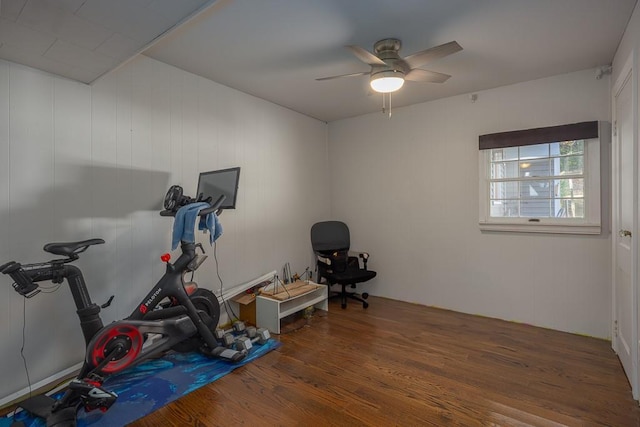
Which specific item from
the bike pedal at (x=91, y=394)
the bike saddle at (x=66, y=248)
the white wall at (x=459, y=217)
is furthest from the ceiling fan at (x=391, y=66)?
the bike pedal at (x=91, y=394)

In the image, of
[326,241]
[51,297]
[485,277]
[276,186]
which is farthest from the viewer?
[326,241]

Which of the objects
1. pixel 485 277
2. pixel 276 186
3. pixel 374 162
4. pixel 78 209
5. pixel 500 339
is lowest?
pixel 500 339

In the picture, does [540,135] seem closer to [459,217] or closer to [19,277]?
[459,217]

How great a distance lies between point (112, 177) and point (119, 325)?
46.5 inches

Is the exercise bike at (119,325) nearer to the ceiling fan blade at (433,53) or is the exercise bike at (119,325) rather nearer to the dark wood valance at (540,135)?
the ceiling fan blade at (433,53)

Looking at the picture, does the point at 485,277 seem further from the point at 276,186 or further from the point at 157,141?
the point at 157,141

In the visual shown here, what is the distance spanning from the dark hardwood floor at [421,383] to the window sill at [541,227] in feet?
3.39

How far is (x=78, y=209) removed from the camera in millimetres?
2318

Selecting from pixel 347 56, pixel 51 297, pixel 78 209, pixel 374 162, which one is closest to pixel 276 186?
pixel 374 162

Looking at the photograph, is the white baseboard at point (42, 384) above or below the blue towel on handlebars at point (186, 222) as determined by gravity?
below

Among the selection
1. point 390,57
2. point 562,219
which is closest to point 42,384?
point 390,57

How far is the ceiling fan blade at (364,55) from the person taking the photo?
2.09 m

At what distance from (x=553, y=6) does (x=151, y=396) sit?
375 cm

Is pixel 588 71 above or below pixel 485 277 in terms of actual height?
above
